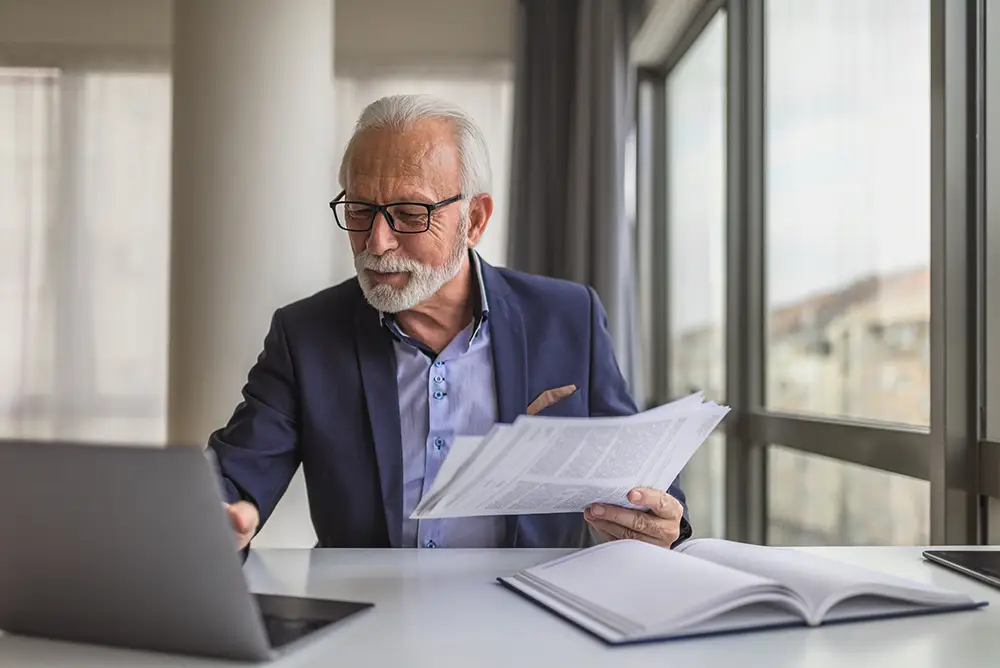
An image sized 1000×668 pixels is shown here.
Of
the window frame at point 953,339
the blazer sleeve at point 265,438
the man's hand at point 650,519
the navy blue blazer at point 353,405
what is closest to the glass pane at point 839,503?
the window frame at point 953,339

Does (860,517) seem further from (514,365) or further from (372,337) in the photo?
(372,337)

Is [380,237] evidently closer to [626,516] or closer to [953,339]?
[626,516]

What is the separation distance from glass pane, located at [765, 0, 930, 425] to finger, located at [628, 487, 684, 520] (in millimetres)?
884

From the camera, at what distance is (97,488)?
720 millimetres

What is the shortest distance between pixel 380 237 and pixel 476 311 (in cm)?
23

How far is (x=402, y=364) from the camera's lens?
1.60 meters

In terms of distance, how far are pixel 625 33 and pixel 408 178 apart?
246 cm

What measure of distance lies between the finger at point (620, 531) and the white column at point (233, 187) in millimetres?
1685

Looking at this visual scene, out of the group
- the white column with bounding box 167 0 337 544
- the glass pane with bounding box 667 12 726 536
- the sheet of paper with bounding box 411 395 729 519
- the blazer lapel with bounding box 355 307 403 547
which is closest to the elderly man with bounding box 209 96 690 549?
the blazer lapel with bounding box 355 307 403 547

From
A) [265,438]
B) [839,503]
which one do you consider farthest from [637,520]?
[839,503]

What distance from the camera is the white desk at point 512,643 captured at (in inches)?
29.8

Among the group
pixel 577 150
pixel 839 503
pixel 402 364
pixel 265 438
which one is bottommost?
pixel 839 503

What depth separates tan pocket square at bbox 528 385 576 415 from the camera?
4.85 feet

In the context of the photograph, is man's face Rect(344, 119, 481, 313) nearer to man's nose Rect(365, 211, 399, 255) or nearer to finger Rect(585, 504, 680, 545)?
man's nose Rect(365, 211, 399, 255)
